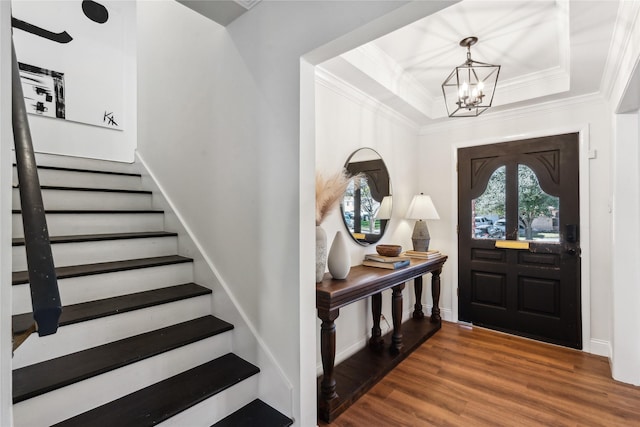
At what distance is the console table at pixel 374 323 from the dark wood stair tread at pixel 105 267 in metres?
1.00

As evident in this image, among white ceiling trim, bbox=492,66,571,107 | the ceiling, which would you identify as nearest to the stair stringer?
the ceiling

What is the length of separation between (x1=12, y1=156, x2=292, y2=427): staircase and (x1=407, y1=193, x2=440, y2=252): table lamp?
7.10ft

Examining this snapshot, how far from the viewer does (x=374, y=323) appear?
9.06 feet

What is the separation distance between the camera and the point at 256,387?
165 centimetres

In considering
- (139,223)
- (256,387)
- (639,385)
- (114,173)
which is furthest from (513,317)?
(114,173)

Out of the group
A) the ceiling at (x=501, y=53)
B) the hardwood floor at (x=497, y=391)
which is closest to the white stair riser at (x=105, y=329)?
the hardwood floor at (x=497, y=391)

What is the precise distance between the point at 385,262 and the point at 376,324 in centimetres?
61

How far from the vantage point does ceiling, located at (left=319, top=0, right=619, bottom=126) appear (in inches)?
75.4

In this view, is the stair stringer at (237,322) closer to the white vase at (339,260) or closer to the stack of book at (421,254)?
the white vase at (339,260)

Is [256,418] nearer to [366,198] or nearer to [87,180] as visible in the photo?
[366,198]

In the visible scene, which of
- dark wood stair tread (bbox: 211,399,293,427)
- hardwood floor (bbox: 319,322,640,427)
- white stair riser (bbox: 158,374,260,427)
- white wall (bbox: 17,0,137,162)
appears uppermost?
white wall (bbox: 17,0,137,162)

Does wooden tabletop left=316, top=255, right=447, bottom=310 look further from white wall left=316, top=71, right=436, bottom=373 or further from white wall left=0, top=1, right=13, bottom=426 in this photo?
white wall left=0, top=1, right=13, bottom=426

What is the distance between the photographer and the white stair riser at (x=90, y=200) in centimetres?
207

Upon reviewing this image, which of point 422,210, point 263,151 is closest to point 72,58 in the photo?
point 263,151
